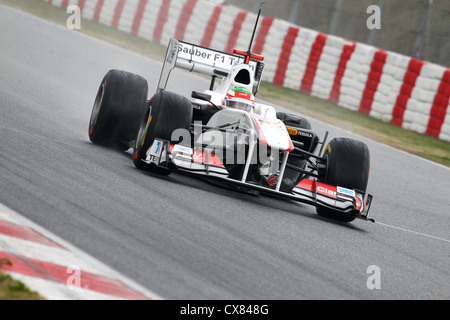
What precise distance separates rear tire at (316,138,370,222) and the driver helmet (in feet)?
3.60

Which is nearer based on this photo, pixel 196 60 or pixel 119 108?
pixel 119 108

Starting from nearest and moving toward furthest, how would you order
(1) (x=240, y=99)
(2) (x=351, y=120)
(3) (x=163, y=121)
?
(3) (x=163, y=121)
(1) (x=240, y=99)
(2) (x=351, y=120)

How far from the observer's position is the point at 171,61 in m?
9.92

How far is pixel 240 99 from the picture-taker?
9.03 m

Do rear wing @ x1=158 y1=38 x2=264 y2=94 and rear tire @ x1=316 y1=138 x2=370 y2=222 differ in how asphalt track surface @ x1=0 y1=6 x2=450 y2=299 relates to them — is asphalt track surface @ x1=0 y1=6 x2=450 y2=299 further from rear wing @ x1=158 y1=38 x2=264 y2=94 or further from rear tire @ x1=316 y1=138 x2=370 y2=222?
rear wing @ x1=158 y1=38 x2=264 y2=94

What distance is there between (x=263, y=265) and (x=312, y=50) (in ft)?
48.3

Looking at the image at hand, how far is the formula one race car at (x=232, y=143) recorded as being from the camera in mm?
7885

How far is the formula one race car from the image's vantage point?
25.9 feet

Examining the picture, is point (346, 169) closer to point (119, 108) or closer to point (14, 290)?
point (119, 108)

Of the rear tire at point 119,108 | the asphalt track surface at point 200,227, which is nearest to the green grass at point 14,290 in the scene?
the asphalt track surface at point 200,227

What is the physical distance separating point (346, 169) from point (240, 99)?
1418mm

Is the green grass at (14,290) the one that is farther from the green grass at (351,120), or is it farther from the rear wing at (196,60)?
the green grass at (351,120)

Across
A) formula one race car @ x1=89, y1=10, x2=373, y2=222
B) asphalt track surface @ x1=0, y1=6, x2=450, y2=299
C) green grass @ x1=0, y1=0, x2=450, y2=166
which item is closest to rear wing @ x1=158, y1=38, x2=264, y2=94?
formula one race car @ x1=89, y1=10, x2=373, y2=222

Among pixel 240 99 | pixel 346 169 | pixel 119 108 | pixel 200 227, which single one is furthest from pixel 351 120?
pixel 200 227
